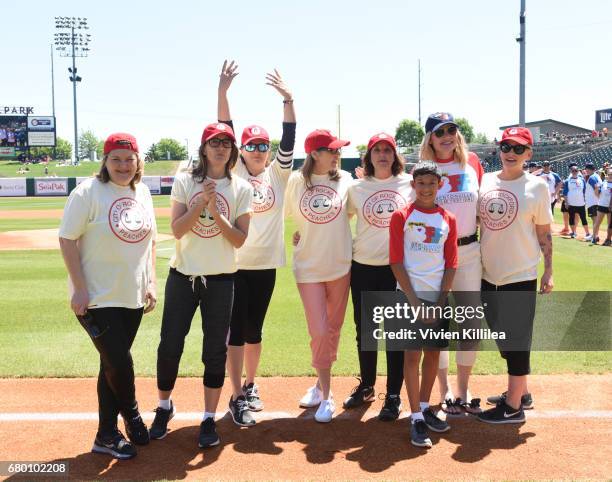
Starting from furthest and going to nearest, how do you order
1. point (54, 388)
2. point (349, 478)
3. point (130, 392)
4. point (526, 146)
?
point (54, 388) → point (526, 146) → point (130, 392) → point (349, 478)

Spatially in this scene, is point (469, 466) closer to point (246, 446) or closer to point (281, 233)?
point (246, 446)

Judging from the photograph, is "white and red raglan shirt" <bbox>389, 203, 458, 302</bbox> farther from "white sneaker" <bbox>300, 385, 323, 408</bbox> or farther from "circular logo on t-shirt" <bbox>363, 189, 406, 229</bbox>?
"white sneaker" <bbox>300, 385, 323, 408</bbox>

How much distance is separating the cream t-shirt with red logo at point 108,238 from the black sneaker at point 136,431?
80 centimetres

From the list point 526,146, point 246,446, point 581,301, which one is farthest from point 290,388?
point 581,301

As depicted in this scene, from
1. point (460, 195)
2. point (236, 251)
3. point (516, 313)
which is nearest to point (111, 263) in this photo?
point (236, 251)

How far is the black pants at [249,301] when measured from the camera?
4.56 m

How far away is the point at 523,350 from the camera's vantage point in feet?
14.4

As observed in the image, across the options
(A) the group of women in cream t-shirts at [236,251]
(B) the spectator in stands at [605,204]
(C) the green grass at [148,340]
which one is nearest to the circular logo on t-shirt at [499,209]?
(A) the group of women in cream t-shirts at [236,251]

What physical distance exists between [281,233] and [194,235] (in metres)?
0.88

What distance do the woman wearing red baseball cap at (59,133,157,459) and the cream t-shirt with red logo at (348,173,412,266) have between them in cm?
156

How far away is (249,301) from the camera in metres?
4.69

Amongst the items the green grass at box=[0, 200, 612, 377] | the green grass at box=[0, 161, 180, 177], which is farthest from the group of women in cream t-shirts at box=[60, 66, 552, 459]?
the green grass at box=[0, 161, 180, 177]

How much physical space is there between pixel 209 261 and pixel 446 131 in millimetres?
1949

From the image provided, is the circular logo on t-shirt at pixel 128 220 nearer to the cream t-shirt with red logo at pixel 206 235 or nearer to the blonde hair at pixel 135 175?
the blonde hair at pixel 135 175
